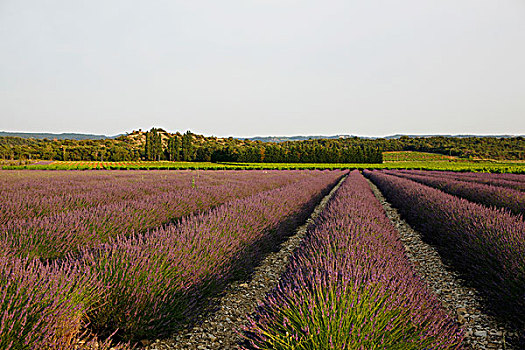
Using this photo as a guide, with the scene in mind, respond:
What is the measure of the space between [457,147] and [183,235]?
4167 inches

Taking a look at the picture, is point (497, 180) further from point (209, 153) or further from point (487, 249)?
point (209, 153)

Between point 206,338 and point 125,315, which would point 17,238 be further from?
point 206,338

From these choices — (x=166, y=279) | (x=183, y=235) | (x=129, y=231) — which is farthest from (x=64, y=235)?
(x=166, y=279)

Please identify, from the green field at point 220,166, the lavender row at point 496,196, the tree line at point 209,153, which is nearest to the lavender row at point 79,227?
the lavender row at point 496,196

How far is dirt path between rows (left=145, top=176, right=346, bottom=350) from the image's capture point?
245cm

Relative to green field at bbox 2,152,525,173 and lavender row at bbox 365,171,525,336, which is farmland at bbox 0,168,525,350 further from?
green field at bbox 2,152,525,173

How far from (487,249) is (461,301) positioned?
0.75 metres

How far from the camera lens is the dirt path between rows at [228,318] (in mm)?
2445

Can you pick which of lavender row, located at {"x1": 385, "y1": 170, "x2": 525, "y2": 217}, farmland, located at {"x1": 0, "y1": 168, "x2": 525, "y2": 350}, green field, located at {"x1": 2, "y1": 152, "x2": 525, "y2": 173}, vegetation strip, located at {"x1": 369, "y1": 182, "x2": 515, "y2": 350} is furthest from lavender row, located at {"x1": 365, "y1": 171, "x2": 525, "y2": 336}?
green field, located at {"x1": 2, "y1": 152, "x2": 525, "y2": 173}

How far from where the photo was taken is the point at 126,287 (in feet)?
7.55

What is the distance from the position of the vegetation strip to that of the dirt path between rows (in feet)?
6.06

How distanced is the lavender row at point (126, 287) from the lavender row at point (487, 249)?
9.27 feet

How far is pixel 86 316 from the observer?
2.14m

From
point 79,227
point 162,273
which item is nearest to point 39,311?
point 162,273
